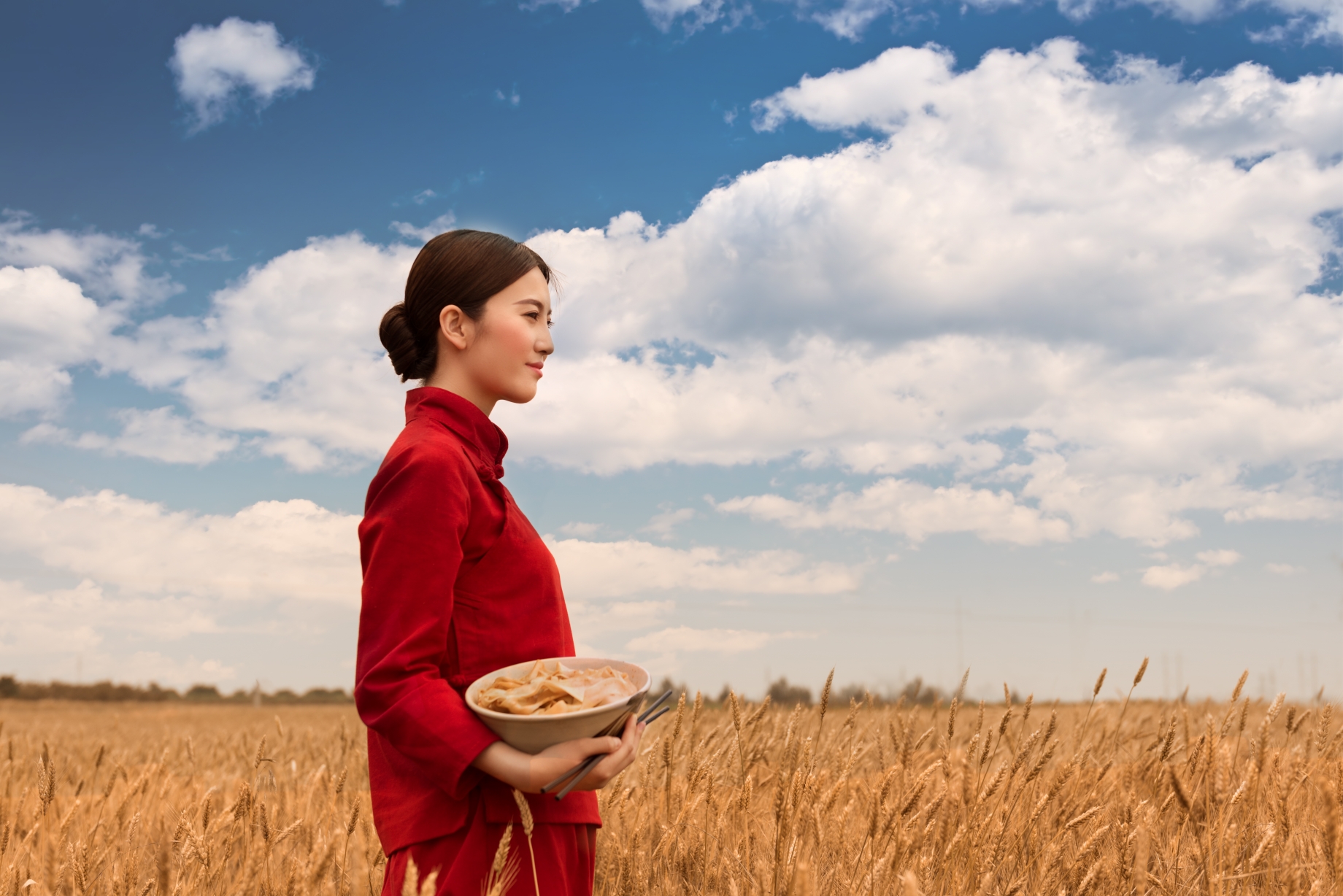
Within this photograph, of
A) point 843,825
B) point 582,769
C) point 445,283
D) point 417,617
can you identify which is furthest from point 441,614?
point 843,825

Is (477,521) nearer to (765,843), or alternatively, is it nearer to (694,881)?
→ (694,881)

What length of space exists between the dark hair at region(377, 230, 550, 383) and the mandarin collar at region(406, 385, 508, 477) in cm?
17

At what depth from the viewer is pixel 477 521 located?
6.64 ft

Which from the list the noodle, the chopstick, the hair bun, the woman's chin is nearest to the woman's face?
the woman's chin

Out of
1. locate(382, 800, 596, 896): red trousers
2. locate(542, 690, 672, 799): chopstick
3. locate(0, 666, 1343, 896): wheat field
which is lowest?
locate(0, 666, 1343, 896): wheat field

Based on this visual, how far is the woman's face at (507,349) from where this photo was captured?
2246mm

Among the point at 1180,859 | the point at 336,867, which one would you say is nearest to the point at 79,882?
the point at 336,867

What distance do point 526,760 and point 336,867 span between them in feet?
6.72

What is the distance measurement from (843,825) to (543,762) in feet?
7.53

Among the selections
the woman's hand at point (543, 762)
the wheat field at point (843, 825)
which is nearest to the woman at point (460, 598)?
the woman's hand at point (543, 762)

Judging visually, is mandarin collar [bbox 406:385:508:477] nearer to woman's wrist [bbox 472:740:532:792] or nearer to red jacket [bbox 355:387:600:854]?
red jacket [bbox 355:387:600:854]

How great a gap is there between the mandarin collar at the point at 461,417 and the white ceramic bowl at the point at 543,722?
22.0 inches

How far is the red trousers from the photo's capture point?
6.27 ft

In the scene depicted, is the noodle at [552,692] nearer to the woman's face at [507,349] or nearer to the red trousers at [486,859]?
the red trousers at [486,859]
